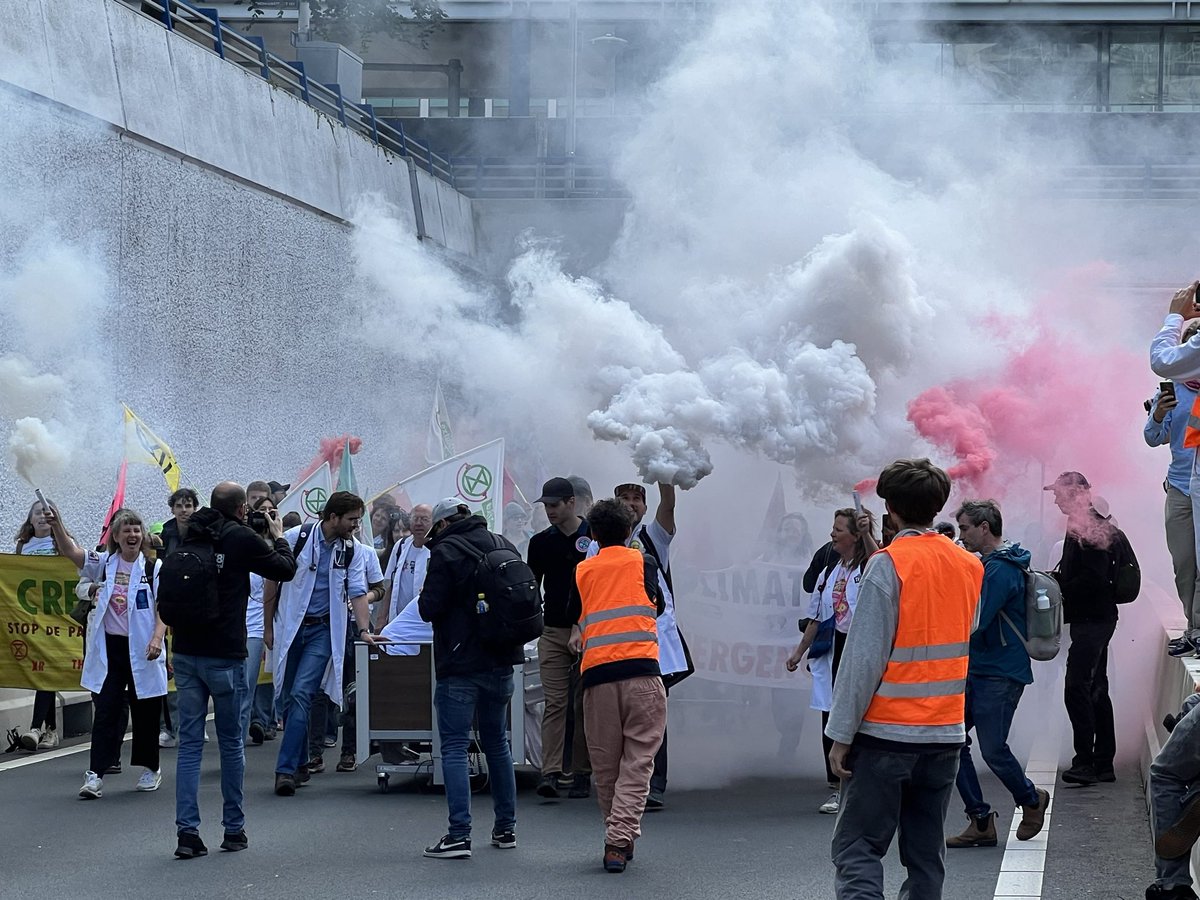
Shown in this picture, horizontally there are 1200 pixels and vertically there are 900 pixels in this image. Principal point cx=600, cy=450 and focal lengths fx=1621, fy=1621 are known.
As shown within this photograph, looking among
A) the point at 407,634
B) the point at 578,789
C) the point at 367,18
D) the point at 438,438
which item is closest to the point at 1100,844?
the point at 578,789

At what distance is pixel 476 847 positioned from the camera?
757 centimetres

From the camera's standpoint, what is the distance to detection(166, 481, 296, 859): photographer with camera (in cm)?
730

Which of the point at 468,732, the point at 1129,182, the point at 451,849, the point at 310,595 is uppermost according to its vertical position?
the point at 1129,182

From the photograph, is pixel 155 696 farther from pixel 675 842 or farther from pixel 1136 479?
pixel 1136 479

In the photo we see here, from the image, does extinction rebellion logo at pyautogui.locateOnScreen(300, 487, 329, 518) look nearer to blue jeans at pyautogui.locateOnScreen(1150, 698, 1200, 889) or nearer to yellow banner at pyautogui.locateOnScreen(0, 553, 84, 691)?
yellow banner at pyautogui.locateOnScreen(0, 553, 84, 691)

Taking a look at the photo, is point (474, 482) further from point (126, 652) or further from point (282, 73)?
point (282, 73)

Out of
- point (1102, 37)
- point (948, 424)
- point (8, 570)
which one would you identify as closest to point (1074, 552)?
point (948, 424)

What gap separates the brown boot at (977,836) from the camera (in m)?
7.52

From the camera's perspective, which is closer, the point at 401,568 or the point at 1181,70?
the point at 401,568

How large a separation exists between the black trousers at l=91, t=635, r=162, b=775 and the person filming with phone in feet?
18.7

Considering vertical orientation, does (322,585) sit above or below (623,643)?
above

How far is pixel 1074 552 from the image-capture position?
9.32m

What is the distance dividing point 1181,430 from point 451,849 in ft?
15.3

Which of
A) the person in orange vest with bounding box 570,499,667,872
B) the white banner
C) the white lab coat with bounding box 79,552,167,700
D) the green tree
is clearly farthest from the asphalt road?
the green tree
